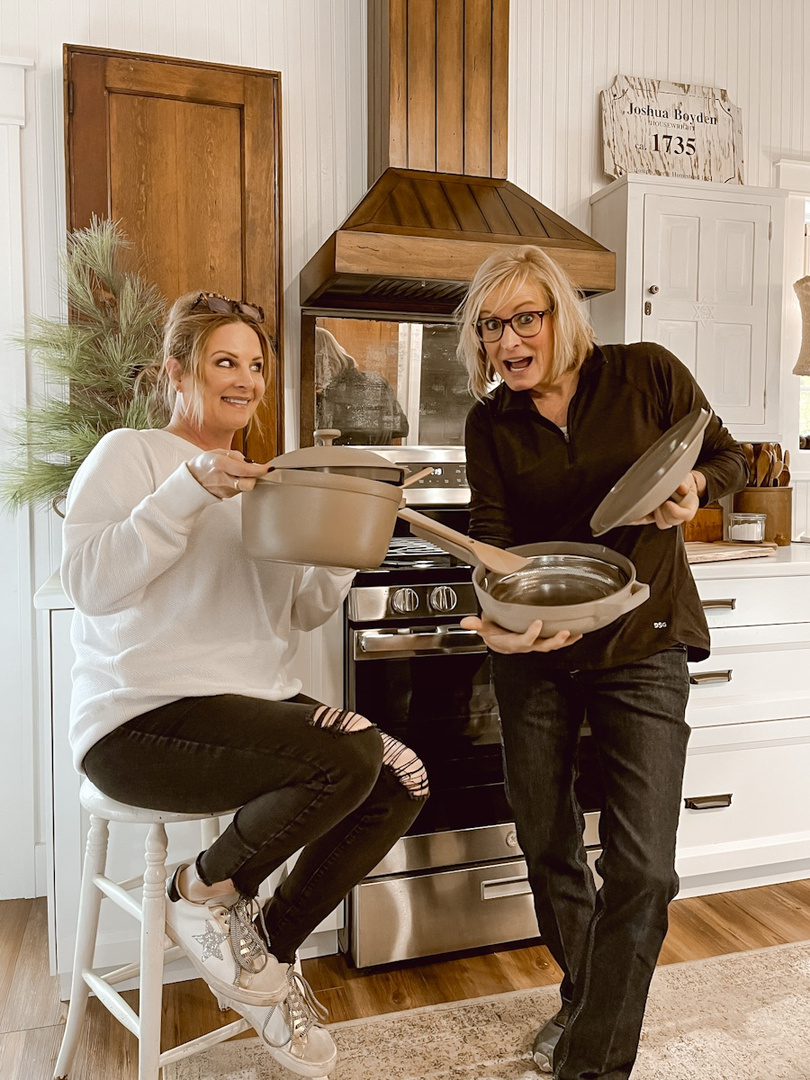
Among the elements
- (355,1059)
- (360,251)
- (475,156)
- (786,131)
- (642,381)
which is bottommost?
(355,1059)

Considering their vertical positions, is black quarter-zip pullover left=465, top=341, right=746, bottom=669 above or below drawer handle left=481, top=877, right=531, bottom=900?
above

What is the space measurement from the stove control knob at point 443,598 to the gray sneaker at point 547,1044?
0.82m

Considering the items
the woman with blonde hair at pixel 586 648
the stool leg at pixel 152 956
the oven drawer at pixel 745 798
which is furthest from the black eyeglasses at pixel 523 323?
the oven drawer at pixel 745 798

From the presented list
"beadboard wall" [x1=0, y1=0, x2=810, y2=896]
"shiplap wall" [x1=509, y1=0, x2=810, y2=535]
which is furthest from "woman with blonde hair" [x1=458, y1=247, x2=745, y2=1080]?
"shiplap wall" [x1=509, y1=0, x2=810, y2=535]

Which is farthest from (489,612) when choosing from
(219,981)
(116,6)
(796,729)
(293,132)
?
(116,6)

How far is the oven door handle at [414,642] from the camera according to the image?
186 centimetres

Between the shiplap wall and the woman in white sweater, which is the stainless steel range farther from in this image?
the shiplap wall

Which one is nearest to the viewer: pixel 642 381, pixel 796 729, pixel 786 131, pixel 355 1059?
pixel 642 381

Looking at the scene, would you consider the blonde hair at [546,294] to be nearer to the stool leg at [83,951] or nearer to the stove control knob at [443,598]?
the stove control knob at [443,598]

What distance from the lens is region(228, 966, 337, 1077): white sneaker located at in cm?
136

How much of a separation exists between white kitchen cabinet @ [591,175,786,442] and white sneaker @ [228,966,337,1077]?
2.07 m

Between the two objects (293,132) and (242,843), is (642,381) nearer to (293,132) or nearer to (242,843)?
(242,843)

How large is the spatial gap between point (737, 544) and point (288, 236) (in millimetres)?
1618

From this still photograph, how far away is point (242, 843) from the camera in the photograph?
1.31m
